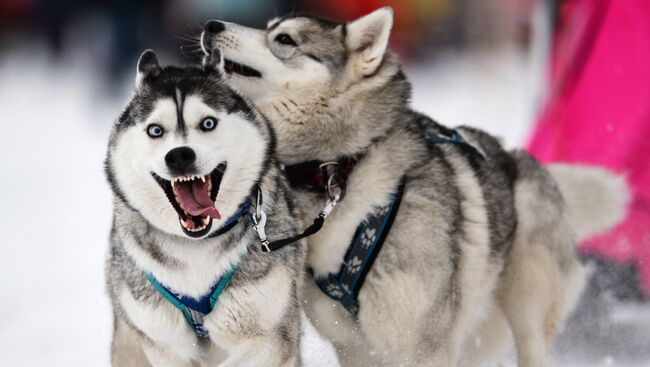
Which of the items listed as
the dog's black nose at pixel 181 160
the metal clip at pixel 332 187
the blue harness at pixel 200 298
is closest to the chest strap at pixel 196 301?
the blue harness at pixel 200 298

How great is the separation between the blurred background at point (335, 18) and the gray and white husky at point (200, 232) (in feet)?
3.17

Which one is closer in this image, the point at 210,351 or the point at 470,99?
the point at 210,351

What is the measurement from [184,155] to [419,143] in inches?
47.8

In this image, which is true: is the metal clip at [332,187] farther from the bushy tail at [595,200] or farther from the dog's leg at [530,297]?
the bushy tail at [595,200]

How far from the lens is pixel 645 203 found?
545 centimetres

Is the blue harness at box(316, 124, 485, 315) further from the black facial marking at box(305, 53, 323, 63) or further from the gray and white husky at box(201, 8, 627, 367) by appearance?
the black facial marking at box(305, 53, 323, 63)

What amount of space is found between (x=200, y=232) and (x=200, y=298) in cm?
26

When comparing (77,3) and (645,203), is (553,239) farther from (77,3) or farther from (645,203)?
(77,3)

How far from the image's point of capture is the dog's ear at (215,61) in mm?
3064

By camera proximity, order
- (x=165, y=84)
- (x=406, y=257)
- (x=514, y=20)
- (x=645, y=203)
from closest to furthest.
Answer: (x=165, y=84) < (x=406, y=257) < (x=645, y=203) < (x=514, y=20)

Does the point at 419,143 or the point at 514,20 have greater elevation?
the point at 419,143

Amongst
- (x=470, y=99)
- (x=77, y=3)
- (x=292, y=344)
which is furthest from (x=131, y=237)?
(x=470, y=99)

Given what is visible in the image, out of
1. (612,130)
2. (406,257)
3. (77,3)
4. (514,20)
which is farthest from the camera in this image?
(514,20)

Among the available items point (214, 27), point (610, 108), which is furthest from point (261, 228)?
point (610, 108)
